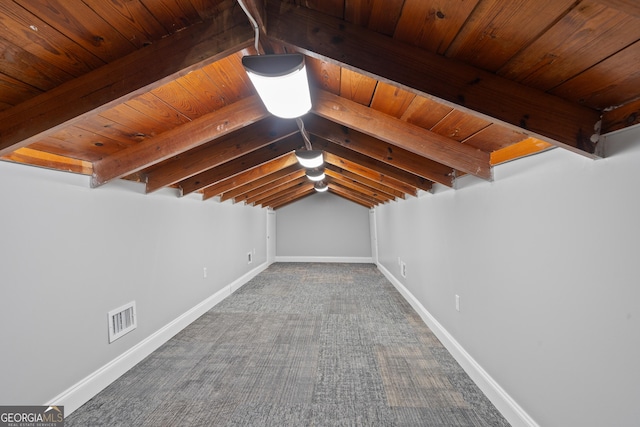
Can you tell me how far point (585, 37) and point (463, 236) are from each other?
5.82 ft

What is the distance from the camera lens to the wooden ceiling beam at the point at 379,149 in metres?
2.67

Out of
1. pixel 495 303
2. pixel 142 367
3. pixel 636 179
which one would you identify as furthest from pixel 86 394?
pixel 636 179

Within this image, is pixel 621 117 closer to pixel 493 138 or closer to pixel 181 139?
pixel 493 138

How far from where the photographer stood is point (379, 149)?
2.68 metres

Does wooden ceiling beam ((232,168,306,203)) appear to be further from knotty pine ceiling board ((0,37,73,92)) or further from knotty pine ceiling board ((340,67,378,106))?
knotty pine ceiling board ((0,37,73,92))

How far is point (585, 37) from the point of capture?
90 cm

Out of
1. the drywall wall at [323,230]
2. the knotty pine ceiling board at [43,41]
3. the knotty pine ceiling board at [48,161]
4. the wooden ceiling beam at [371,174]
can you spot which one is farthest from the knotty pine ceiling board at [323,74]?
the drywall wall at [323,230]

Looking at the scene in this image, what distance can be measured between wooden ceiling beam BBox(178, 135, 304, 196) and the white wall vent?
4.39ft

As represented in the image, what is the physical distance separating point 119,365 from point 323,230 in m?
6.66

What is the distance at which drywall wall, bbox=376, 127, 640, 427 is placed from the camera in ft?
3.59

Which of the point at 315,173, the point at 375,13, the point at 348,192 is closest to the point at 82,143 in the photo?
the point at 375,13

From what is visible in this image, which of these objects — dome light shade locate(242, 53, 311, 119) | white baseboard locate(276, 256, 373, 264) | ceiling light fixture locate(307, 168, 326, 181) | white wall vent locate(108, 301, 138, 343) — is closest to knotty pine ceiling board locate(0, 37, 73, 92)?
dome light shade locate(242, 53, 311, 119)

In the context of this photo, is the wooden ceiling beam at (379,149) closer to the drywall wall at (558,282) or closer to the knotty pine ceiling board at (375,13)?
the drywall wall at (558,282)

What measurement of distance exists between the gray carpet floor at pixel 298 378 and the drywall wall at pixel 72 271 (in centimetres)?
34
